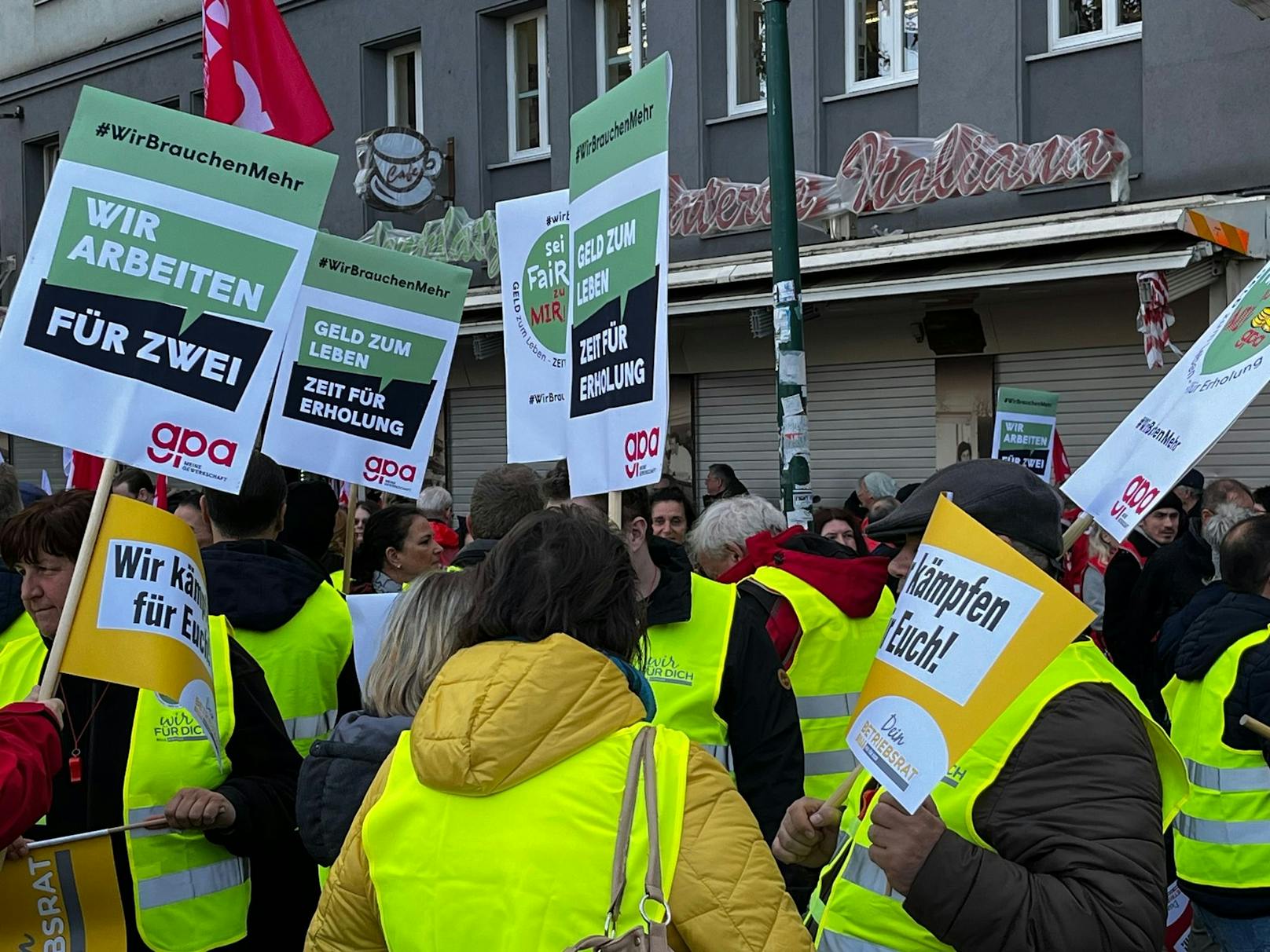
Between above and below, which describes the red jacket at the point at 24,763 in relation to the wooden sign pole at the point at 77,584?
below

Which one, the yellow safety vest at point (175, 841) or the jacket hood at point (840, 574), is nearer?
the yellow safety vest at point (175, 841)

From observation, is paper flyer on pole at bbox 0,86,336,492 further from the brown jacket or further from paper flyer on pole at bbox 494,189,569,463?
paper flyer on pole at bbox 494,189,569,463

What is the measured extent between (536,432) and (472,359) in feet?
40.1

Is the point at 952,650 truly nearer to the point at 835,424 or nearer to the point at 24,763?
the point at 24,763

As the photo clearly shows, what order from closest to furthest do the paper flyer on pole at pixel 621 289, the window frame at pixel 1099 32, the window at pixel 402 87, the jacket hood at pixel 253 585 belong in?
1. the paper flyer on pole at pixel 621 289
2. the jacket hood at pixel 253 585
3. the window frame at pixel 1099 32
4. the window at pixel 402 87

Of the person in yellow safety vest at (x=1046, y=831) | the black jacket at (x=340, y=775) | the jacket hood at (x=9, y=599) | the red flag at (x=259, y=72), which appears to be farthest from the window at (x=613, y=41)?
Answer: the person in yellow safety vest at (x=1046, y=831)

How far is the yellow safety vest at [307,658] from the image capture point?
468 cm

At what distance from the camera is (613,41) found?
16.9 m

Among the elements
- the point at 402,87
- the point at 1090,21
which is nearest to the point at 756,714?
the point at 1090,21

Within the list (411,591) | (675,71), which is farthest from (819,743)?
(675,71)

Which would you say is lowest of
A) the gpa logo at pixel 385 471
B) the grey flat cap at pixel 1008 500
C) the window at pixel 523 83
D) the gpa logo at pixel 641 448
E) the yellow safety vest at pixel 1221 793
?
the yellow safety vest at pixel 1221 793

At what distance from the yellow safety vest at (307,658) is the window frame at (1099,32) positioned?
9609 millimetres

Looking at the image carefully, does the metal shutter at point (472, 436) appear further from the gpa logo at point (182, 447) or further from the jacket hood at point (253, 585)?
Answer: the gpa logo at point (182, 447)

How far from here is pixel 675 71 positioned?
15.5 metres
